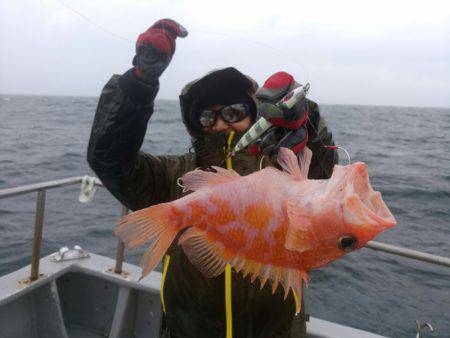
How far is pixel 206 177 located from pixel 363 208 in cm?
67

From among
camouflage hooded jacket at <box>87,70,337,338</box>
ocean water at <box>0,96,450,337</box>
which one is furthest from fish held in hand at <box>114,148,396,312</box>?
ocean water at <box>0,96,450,337</box>

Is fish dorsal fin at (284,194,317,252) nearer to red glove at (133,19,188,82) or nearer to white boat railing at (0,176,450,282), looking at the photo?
red glove at (133,19,188,82)

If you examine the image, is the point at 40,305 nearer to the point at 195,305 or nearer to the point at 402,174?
the point at 195,305

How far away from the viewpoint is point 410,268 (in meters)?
8.09

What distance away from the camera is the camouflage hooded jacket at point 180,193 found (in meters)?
2.36

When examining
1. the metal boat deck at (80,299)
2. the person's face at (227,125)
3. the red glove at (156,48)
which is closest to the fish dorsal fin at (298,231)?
the red glove at (156,48)

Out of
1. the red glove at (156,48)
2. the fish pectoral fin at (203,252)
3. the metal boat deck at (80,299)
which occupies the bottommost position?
the metal boat deck at (80,299)

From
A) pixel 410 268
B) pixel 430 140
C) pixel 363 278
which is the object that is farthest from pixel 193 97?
pixel 430 140

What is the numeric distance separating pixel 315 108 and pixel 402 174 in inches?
616

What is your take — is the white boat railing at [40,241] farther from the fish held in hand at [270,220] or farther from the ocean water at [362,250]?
the ocean water at [362,250]

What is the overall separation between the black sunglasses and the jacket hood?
0.09 metres

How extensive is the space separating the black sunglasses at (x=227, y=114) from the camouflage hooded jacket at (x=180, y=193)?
6.2 inches

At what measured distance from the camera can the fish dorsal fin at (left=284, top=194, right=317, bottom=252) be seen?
57.4 inches

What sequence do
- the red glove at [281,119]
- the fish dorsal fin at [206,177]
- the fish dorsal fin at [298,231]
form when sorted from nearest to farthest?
the fish dorsal fin at [298,231]
the fish dorsal fin at [206,177]
the red glove at [281,119]
